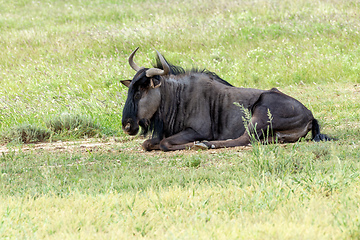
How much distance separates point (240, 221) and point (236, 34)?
13.1m

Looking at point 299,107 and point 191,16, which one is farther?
point 191,16

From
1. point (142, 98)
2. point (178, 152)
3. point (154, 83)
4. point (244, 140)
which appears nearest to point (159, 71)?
point (154, 83)

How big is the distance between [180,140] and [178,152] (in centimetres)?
31

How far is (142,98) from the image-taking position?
6.51 meters

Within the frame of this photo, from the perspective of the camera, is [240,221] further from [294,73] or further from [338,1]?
[338,1]

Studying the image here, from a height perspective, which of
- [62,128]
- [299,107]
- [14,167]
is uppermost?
[299,107]

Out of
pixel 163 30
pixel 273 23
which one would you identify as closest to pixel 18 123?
pixel 163 30

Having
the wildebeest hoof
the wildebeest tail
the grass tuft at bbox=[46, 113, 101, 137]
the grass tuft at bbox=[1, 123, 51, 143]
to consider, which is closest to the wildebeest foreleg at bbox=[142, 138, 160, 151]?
the wildebeest hoof

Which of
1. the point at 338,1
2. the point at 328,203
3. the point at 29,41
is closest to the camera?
the point at 328,203

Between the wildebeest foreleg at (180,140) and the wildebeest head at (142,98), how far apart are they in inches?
17.6

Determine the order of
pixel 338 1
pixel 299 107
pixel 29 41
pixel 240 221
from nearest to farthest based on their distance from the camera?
1. pixel 240 221
2. pixel 299 107
3. pixel 29 41
4. pixel 338 1

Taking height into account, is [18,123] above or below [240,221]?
below

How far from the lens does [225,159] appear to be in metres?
5.44

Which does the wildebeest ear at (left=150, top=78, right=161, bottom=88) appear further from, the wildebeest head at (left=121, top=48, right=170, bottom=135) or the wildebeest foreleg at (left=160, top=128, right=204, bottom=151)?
the wildebeest foreleg at (left=160, top=128, right=204, bottom=151)
